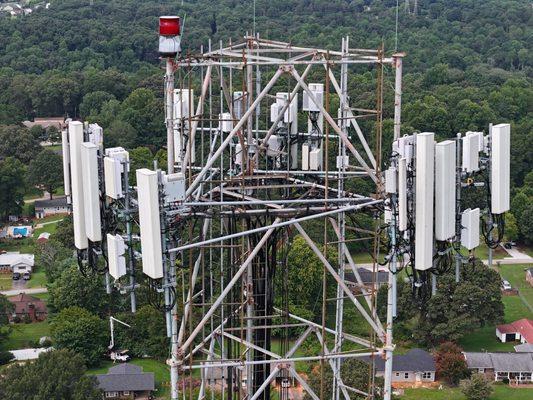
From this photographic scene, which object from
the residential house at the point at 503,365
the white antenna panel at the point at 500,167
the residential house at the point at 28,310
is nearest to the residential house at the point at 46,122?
the residential house at the point at 28,310

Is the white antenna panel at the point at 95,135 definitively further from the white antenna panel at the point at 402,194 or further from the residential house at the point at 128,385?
the residential house at the point at 128,385

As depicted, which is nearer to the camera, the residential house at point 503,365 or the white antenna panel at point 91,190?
the white antenna panel at point 91,190

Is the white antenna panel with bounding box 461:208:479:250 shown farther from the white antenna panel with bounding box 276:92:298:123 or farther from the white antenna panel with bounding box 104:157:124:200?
the white antenna panel with bounding box 104:157:124:200

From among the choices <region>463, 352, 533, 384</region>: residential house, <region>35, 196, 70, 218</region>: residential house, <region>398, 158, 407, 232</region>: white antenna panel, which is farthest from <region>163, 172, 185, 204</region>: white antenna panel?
<region>35, 196, 70, 218</region>: residential house

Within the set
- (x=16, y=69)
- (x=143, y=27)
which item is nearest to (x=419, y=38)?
(x=143, y=27)

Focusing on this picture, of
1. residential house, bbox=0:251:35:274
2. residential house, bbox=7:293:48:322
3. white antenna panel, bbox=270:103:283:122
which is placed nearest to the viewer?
white antenna panel, bbox=270:103:283:122

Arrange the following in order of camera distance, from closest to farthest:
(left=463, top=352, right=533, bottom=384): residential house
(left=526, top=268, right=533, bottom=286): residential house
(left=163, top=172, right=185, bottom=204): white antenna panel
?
(left=163, top=172, right=185, bottom=204): white antenna panel, (left=463, top=352, right=533, bottom=384): residential house, (left=526, top=268, right=533, bottom=286): residential house

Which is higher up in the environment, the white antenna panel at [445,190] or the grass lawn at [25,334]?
the white antenna panel at [445,190]

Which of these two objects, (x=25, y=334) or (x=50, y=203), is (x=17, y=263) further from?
(x=50, y=203)
